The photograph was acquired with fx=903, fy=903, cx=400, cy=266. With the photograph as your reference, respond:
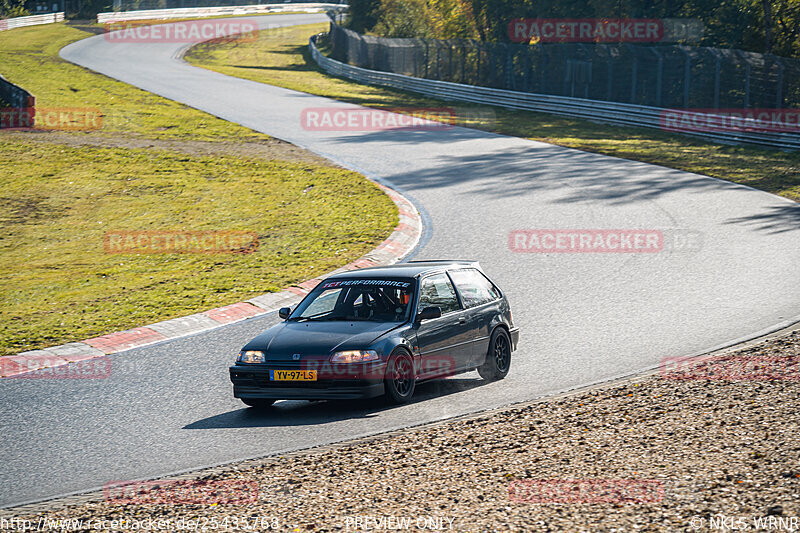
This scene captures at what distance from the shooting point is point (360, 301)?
1004 centimetres

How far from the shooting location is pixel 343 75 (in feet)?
173

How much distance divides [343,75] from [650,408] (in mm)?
46800

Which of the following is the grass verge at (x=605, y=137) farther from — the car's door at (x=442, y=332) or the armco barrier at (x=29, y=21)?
the armco barrier at (x=29, y=21)

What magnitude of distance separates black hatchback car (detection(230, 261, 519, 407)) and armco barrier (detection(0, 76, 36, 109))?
23179mm

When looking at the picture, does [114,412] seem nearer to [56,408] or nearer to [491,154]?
[56,408]

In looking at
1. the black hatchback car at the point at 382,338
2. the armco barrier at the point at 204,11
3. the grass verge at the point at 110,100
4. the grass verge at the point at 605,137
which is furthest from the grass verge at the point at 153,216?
the armco barrier at the point at 204,11

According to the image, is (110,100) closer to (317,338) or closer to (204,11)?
(317,338)

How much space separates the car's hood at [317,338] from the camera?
29.2 ft

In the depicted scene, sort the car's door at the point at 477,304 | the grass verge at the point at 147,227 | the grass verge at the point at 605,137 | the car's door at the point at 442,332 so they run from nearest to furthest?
the car's door at the point at 442,332, the car's door at the point at 477,304, the grass verge at the point at 147,227, the grass verge at the point at 605,137

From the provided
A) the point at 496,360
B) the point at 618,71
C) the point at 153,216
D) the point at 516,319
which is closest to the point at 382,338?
the point at 496,360

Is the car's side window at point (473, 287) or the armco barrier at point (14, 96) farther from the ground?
the armco barrier at point (14, 96)

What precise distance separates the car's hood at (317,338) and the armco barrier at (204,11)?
75097 mm

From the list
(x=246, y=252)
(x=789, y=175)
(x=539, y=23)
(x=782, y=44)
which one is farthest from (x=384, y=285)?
(x=539, y=23)

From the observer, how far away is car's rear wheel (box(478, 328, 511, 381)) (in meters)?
10.2
